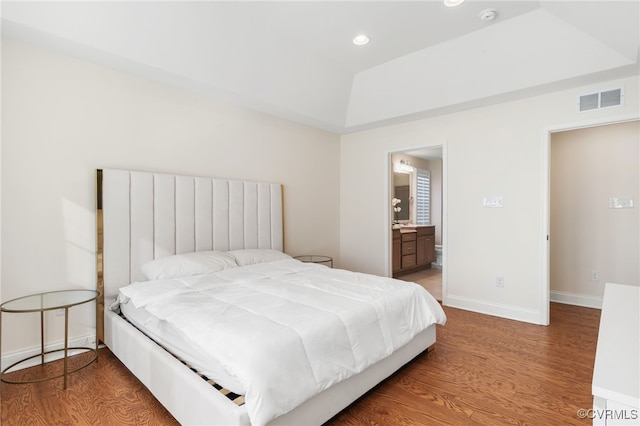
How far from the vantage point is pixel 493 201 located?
368cm

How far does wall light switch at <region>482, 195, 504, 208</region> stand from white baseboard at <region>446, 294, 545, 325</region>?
112 cm

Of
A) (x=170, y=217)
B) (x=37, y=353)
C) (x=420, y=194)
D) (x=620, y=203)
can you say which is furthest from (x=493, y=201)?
(x=37, y=353)

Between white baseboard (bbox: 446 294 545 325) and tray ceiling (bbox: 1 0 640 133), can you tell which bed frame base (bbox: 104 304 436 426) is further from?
tray ceiling (bbox: 1 0 640 133)

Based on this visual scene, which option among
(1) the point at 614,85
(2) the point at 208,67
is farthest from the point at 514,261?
(2) the point at 208,67

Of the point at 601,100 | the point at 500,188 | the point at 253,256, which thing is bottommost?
the point at 253,256

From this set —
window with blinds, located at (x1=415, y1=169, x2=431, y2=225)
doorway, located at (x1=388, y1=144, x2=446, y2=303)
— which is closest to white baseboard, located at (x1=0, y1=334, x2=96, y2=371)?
doorway, located at (x1=388, y1=144, x2=446, y2=303)

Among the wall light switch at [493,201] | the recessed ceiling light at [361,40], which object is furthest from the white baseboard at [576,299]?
the recessed ceiling light at [361,40]

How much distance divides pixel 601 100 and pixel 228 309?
12.3ft

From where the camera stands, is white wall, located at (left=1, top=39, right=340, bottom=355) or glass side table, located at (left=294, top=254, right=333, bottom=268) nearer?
white wall, located at (left=1, top=39, right=340, bottom=355)

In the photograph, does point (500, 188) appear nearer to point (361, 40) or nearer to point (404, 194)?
point (361, 40)

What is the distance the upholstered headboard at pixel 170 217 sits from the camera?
2.72 metres

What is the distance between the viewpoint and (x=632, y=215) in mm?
3668

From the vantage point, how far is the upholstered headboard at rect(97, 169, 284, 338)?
272cm

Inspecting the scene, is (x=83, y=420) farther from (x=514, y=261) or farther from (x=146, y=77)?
(x=514, y=261)
